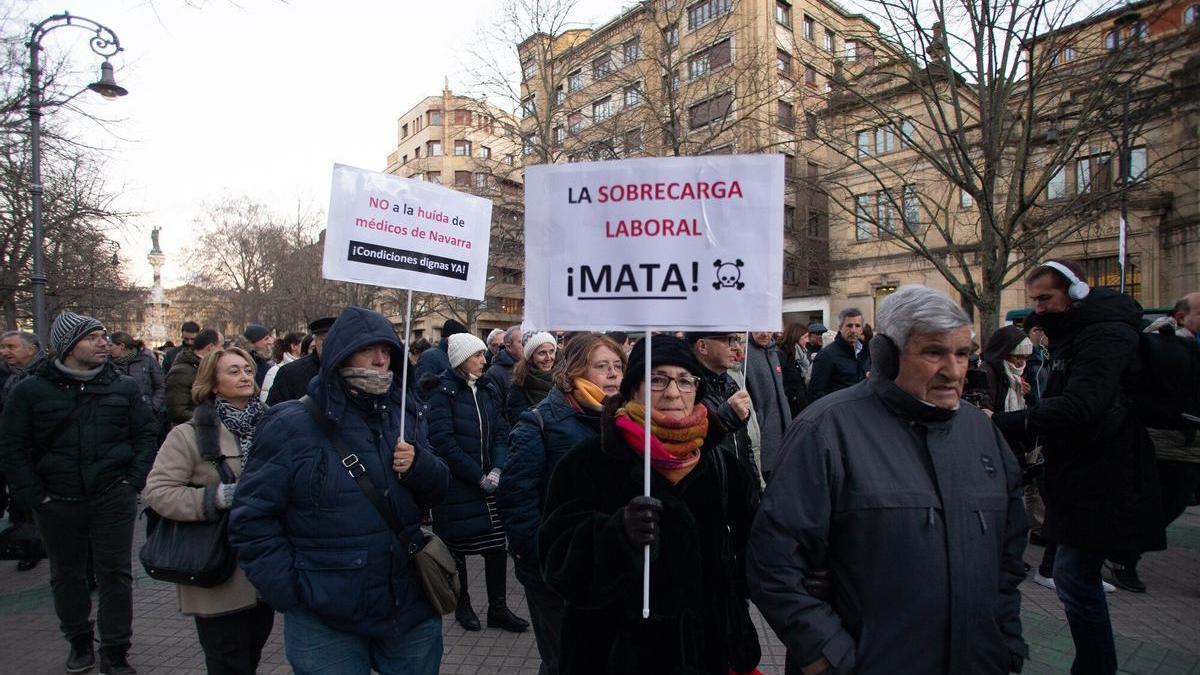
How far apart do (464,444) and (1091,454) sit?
372 cm

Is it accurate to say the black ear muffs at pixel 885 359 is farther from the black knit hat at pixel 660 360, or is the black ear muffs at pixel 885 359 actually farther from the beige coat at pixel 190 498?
the beige coat at pixel 190 498

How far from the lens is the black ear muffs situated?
2.31 m

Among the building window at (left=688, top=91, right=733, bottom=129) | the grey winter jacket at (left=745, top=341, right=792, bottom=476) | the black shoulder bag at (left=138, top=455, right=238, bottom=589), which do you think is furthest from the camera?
the building window at (left=688, top=91, right=733, bottom=129)

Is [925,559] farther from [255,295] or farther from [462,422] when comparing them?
[255,295]

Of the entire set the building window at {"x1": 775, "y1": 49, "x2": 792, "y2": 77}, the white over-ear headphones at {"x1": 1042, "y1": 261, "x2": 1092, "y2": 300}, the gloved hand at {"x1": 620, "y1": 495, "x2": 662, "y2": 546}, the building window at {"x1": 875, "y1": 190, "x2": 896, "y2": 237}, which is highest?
the building window at {"x1": 775, "y1": 49, "x2": 792, "y2": 77}

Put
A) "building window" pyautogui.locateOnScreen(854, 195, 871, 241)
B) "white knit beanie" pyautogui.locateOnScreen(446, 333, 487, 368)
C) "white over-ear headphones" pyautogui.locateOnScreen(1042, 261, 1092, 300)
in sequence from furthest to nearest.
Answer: "building window" pyautogui.locateOnScreen(854, 195, 871, 241) < "white knit beanie" pyautogui.locateOnScreen(446, 333, 487, 368) < "white over-ear headphones" pyautogui.locateOnScreen(1042, 261, 1092, 300)

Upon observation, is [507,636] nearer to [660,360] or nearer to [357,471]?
[357,471]

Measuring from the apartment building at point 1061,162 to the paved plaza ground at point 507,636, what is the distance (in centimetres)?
729

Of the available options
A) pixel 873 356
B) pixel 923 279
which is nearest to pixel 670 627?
pixel 873 356

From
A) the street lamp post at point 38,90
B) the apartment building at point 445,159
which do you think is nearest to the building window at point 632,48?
the street lamp post at point 38,90

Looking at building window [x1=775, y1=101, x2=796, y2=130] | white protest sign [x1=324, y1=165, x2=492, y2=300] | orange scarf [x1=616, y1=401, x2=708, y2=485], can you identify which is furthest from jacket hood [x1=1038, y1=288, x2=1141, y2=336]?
building window [x1=775, y1=101, x2=796, y2=130]

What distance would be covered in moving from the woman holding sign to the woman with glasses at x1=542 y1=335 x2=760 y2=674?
7.61 ft

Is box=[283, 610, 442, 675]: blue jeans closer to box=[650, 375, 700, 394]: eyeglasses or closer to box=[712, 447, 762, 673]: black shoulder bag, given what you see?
box=[712, 447, 762, 673]: black shoulder bag

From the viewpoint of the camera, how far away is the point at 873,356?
2.39 meters
